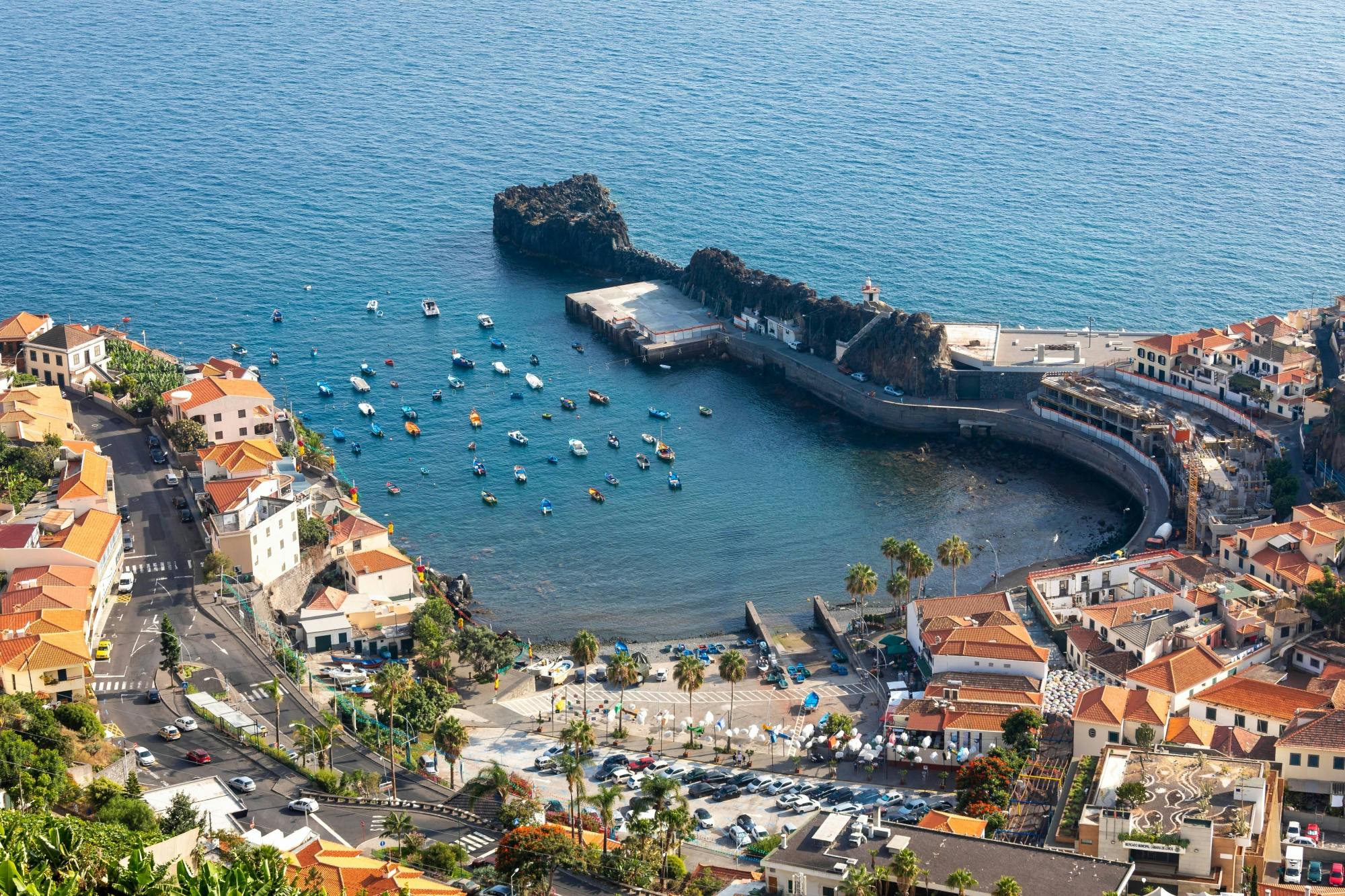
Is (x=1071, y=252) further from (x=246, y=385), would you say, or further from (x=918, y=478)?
(x=246, y=385)

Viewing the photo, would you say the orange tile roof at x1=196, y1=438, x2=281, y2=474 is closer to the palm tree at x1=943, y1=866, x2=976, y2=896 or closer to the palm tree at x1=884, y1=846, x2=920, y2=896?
the palm tree at x1=884, y1=846, x2=920, y2=896

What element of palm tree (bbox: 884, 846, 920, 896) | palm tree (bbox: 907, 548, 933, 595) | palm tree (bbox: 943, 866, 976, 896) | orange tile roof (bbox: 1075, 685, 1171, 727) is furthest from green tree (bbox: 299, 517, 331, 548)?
palm tree (bbox: 943, 866, 976, 896)

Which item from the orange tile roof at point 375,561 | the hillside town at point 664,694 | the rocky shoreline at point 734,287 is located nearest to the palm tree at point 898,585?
the hillside town at point 664,694

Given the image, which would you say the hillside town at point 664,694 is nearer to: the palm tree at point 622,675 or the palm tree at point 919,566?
the palm tree at point 919,566

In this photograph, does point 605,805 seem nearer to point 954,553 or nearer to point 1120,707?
point 1120,707

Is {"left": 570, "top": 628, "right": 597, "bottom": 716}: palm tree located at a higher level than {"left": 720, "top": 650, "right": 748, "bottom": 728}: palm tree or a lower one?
higher

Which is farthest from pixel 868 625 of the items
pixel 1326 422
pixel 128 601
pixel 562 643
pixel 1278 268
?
A: pixel 1278 268
